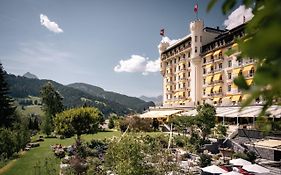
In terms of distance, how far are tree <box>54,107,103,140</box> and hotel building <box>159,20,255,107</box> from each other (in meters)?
22.4

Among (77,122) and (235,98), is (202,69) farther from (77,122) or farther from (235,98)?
(77,122)

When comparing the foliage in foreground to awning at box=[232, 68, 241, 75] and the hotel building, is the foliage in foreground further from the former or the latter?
awning at box=[232, 68, 241, 75]

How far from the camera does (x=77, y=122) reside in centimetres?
4097

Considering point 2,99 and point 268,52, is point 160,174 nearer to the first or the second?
point 268,52

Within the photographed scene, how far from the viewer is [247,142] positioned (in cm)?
3409

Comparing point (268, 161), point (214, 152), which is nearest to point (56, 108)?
point (214, 152)

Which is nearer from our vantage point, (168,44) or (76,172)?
(76,172)

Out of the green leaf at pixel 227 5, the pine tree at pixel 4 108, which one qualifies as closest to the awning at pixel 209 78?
the pine tree at pixel 4 108

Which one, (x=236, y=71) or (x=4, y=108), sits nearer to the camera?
(x=236, y=71)

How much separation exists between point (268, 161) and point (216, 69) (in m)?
29.0

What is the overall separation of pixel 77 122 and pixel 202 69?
99.4ft

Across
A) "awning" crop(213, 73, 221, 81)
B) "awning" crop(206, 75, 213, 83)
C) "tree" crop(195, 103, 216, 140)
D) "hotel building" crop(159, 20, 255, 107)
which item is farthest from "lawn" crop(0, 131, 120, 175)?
"awning" crop(206, 75, 213, 83)

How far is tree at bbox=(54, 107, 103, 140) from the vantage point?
40.8 meters

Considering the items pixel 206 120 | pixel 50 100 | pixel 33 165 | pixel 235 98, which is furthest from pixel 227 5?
pixel 50 100
